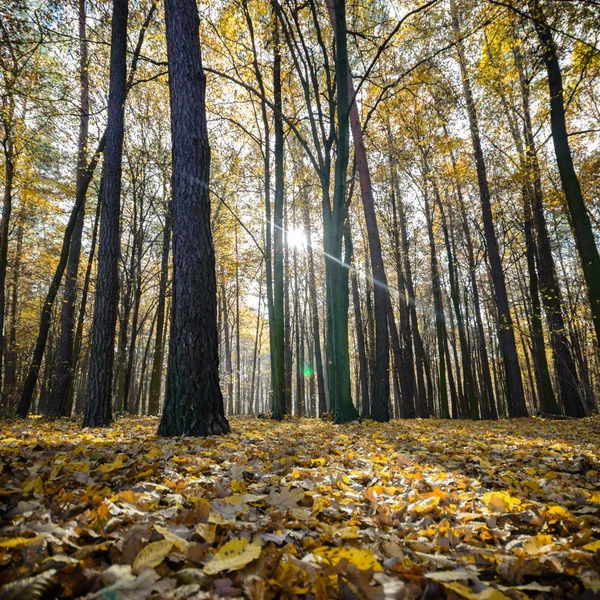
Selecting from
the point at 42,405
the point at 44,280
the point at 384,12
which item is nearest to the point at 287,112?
the point at 384,12

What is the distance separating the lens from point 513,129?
11695mm

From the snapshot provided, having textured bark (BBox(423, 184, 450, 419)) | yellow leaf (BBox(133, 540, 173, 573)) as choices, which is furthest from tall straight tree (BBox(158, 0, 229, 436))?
textured bark (BBox(423, 184, 450, 419))

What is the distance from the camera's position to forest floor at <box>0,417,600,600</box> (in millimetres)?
885

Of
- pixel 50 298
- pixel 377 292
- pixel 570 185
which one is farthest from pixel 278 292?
pixel 570 185

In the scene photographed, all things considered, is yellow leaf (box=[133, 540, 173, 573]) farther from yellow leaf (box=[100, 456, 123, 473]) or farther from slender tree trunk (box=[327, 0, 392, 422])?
slender tree trunk (box=[327, 0, 392, 422])

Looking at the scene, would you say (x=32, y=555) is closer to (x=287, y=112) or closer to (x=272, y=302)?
(x=272, y=302)

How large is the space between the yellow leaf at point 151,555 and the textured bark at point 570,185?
718cm

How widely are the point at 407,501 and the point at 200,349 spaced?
2.87 meters

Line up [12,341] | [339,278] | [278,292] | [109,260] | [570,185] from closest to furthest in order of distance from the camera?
[109,260] < [570,185] < [339,278] < [278,292] < [12,341]

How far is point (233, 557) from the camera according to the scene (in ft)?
3.23

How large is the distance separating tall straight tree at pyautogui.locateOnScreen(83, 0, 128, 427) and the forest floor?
3.18 meters

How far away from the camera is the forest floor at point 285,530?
0.88m

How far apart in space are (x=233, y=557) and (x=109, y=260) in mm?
5841

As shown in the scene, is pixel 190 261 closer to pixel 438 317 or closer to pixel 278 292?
pixel 278 292
